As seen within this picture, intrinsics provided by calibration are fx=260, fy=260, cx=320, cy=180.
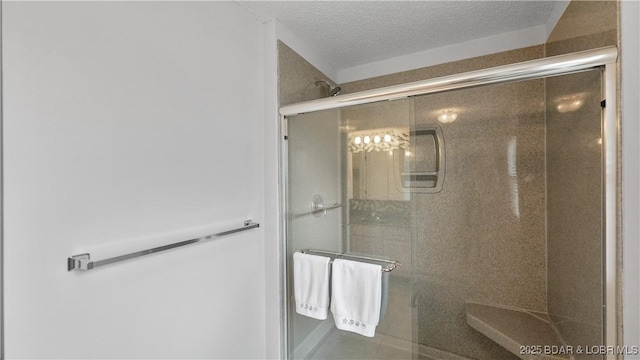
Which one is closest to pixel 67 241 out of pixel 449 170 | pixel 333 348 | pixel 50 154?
pixel 50 154

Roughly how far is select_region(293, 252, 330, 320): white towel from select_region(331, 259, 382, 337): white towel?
48mm

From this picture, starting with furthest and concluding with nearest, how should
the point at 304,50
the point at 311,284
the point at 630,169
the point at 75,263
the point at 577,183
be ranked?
the point at 304,50
the point at 311,284
the point at 577,183
the point at 630,169
the point at 75,263

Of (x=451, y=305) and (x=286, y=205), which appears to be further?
(x=451, y=305)

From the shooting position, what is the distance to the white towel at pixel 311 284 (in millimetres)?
1358

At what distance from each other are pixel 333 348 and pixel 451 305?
2.86 ft

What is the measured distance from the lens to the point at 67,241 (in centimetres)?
73

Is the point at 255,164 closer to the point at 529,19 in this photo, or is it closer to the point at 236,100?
the point at 236,100

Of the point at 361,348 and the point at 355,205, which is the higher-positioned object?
the point at 355,205

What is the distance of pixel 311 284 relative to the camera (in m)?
1.40

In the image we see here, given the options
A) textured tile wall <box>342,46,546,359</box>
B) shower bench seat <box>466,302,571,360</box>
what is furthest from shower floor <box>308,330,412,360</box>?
shower bench seat <box>466,302,571,360</box>

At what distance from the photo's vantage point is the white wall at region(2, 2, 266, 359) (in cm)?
67

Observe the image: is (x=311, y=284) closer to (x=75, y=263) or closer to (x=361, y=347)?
(x=361, y=347)

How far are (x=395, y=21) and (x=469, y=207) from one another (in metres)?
1.26

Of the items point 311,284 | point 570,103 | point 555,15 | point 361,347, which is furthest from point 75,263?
point 555,15
